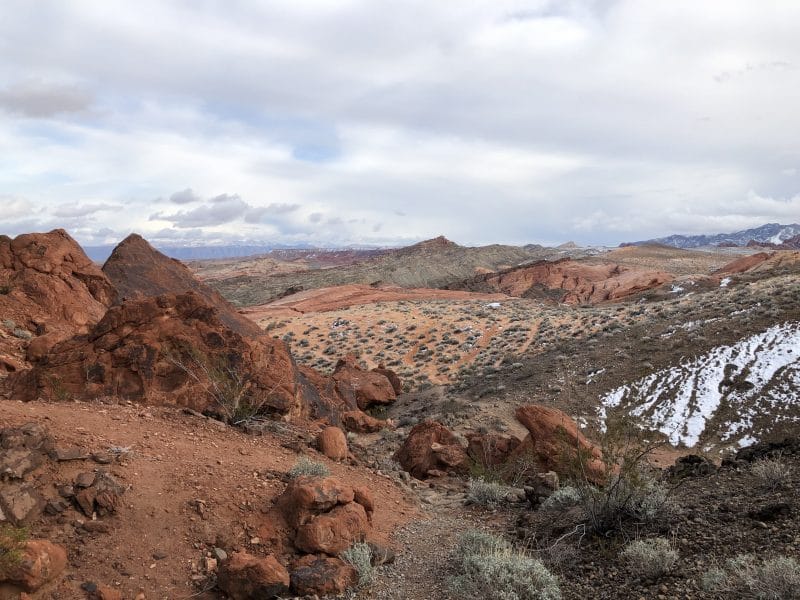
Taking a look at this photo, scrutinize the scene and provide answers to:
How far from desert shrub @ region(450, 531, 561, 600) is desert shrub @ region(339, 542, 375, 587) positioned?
0.86 metres

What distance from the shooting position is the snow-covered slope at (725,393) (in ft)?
47.4

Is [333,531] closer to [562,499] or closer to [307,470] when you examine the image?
[307,470]

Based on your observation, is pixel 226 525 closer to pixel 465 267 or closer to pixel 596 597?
pixel 596 597

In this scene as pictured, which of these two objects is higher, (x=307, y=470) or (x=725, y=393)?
(x=307, y=470)

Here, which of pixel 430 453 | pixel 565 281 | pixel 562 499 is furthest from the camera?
pixel 565 281

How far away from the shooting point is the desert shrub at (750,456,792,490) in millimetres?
6383

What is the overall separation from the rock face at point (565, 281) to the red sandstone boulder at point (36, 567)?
160ft

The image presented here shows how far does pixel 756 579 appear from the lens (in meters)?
4.27

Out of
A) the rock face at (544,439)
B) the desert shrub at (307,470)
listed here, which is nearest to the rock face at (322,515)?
the desert shrub at (307,470)

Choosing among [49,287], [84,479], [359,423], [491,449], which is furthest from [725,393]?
[49,287]

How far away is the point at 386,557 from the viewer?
586cm

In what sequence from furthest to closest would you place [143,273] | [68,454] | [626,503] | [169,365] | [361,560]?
1. [143,273]
2. [169,365]
3. [626,503]
4. [68,454]
5. [361,560]

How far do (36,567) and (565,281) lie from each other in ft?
197

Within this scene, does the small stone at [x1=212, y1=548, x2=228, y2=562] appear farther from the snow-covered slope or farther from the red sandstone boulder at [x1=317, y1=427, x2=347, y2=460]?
the snow-covered slope
